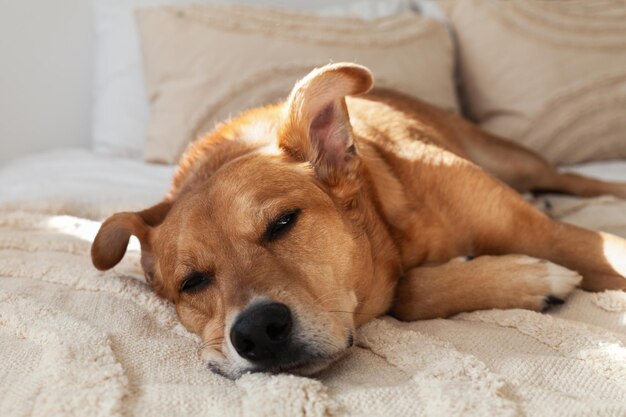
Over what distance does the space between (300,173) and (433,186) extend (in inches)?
24.6

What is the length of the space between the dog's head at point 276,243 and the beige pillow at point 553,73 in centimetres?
206

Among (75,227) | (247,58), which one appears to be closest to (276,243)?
(75,227)

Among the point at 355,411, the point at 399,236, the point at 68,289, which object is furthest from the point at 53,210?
the point at 355,411

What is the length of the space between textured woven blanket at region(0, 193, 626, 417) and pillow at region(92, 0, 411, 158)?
6.82 feet

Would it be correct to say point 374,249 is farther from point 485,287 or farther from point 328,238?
point 485,287

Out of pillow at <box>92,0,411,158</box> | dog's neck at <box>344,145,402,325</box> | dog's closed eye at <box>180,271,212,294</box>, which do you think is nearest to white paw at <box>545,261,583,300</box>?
dog's neck at <box>344,145,402,325</box>

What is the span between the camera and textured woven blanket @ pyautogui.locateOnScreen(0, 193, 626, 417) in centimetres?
135

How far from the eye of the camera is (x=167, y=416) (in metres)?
1.34

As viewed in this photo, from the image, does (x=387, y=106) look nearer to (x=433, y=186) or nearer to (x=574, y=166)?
(x=433, y=186)

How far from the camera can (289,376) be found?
1.46m

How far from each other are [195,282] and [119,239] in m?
0.38

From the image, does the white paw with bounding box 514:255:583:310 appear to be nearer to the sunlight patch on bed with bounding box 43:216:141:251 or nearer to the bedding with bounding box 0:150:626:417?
the bedding with bounding box 0:150:626:417

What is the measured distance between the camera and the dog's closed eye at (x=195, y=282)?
1964 millimetres

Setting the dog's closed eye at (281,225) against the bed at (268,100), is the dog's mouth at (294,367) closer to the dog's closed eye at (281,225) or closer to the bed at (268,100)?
the bed at (268,100)
